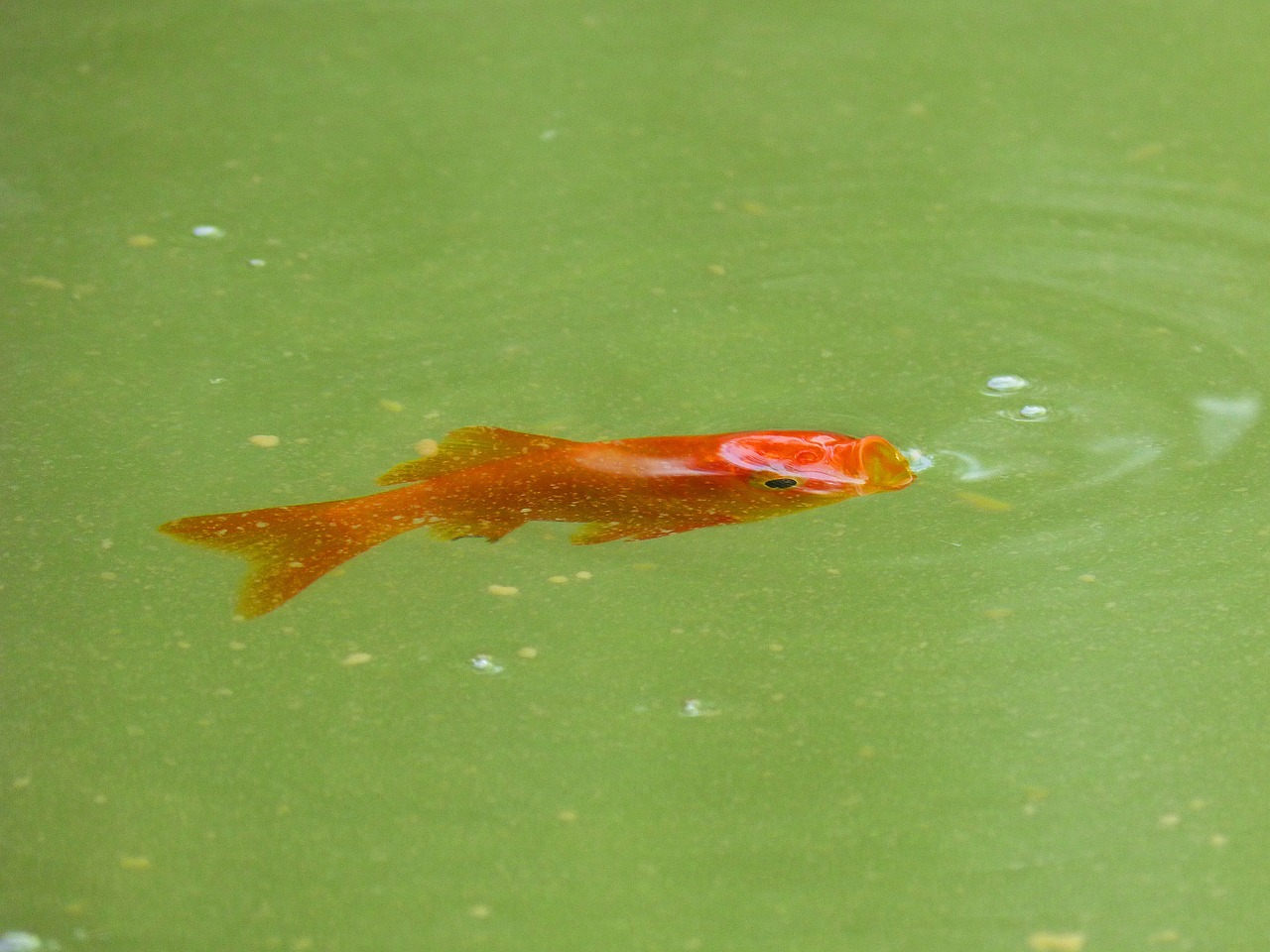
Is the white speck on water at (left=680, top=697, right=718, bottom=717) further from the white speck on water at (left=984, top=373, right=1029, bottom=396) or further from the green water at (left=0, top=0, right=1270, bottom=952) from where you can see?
the white speck on water at (left=984, top=373, right=1029, bottom=396)

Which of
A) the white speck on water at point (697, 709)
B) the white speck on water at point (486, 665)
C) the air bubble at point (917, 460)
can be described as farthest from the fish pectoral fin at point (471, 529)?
the air bubble at point (917, 460)

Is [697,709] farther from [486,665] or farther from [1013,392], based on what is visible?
[1013,392]

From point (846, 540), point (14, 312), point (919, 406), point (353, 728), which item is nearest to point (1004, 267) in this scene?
point (919, 406)

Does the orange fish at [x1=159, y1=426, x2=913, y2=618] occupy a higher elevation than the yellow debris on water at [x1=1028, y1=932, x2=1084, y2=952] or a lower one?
higher

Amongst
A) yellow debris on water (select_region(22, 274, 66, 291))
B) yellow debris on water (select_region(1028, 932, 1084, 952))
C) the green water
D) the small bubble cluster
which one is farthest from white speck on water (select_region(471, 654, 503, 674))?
yellow debris on water (select_region(22, 274, 66, 291))

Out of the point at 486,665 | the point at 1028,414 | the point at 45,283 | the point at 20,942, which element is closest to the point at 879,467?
the point at 1028,414

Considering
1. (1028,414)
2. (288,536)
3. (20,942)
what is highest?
(1028,414)

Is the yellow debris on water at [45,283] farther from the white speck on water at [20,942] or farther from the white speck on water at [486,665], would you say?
the white speck on water at [20,942]
